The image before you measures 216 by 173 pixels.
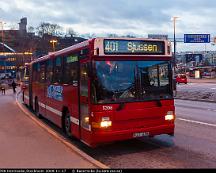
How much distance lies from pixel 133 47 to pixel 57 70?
414 centimetres

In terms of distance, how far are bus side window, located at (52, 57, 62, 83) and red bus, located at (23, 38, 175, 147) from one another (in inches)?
81.0

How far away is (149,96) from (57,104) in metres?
4.39

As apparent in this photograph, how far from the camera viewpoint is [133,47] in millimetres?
10523

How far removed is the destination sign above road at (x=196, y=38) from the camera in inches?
→ 2370

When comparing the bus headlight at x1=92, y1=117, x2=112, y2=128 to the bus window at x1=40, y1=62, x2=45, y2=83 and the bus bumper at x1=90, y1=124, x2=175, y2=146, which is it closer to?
the bus bumper at x1=90, y1=124, x2=175, y2=146

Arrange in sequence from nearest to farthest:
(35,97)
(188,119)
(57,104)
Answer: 1. (57,104)
2. (188,119)
3. (35,97)

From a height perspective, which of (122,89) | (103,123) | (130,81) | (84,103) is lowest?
(103,123)

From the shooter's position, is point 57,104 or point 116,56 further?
point 57,104

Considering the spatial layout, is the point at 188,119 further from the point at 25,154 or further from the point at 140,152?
the point at 25,154

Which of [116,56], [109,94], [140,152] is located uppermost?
[116,56]

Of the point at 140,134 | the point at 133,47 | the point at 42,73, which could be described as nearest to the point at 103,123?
the point at 140,134

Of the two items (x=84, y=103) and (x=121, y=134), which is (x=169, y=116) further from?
(x=84, y=103)

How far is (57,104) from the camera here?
14008mm

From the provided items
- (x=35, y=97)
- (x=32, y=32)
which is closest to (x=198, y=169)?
(x=35, y=97)
